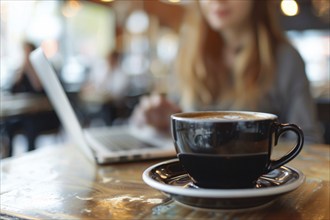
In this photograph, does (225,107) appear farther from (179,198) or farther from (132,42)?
(132,42)

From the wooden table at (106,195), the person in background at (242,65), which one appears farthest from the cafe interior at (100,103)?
the person in background at (242,65)

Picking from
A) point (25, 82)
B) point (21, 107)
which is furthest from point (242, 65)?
point (25, 82)

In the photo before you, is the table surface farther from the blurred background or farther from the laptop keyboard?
the laptop keyboard

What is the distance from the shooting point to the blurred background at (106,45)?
433 centimetres

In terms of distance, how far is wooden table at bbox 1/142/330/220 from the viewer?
0.49 m

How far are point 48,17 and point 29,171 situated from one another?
253 inches

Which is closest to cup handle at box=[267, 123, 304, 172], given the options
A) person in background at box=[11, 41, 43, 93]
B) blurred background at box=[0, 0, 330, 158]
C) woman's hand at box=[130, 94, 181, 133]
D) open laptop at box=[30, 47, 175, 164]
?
open laptop at box=[30, 47, 175, 164]

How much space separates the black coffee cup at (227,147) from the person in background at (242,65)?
875mm

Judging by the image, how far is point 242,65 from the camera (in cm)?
154

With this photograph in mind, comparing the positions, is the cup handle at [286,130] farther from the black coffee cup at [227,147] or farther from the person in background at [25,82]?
the person in background at [25,82]

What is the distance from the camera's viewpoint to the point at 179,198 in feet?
1.58

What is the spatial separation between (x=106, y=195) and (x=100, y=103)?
3746 millimetres

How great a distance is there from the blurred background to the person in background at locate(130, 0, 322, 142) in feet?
4.02

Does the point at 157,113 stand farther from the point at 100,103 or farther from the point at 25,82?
the point at 25,82
